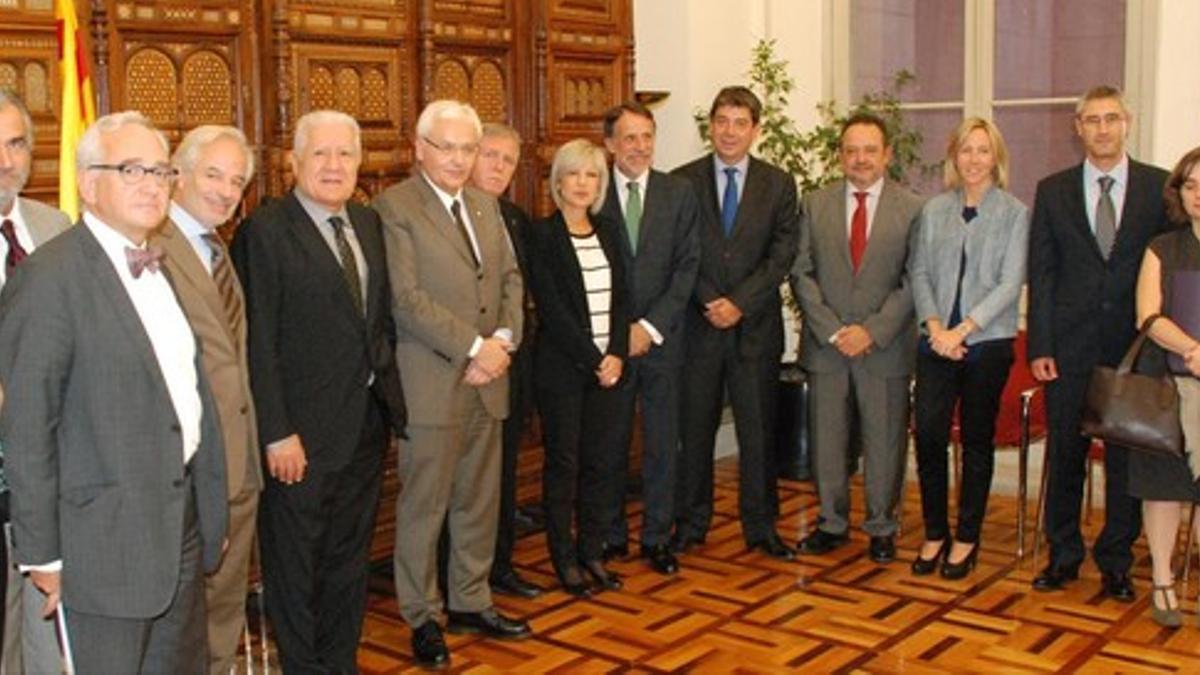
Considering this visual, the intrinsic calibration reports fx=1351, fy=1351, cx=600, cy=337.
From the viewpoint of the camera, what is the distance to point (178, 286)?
10.2 feet

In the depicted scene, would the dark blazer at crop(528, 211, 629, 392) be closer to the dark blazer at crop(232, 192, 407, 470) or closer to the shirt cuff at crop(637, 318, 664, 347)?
the shirt cuff at crop(637, 318, 664, 347)

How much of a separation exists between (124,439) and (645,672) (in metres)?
1.91

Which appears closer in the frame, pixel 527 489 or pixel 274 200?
pixel 274 200

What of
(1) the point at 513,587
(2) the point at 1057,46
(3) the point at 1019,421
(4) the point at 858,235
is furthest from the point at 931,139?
(1) the point at 513,587

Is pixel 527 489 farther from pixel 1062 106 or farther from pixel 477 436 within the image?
pixel 1062 106

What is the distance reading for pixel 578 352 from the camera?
4.55 m

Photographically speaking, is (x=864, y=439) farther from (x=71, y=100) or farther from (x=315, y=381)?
(x=71, y=100)

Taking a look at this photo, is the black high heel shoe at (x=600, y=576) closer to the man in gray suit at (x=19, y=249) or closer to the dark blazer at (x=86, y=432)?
the man in gray suit at (x=19, y=249)

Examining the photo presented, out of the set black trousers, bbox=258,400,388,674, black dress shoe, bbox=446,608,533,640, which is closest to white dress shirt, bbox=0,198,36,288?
black trousers, bbox=258,400,388,674

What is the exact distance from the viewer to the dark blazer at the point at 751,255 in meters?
5.03

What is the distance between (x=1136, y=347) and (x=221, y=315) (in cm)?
278

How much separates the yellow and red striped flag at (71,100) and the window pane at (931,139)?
14.4 ft

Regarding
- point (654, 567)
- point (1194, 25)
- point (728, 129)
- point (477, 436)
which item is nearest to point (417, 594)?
point (477, 436)

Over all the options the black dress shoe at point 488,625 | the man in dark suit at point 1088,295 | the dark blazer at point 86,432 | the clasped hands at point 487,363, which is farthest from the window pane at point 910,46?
the dark blazer at point 86,432
